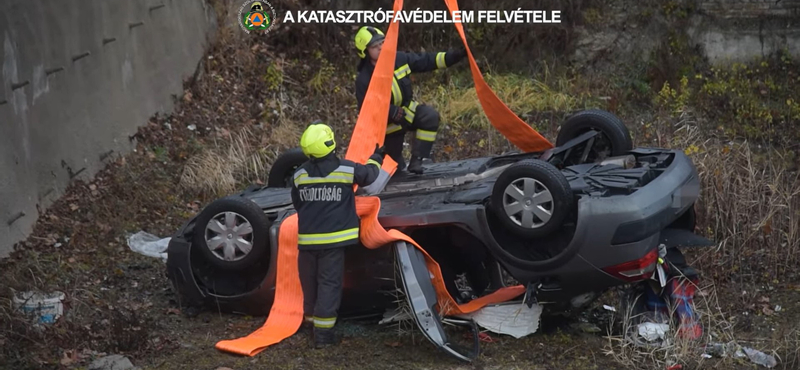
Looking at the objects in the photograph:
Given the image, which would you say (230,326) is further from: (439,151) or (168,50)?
(168,50)

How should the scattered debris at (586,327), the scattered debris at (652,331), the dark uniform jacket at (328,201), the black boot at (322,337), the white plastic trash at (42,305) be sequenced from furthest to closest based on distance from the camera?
the white plastic trash at (42,305)
the scattered debris at (586,327)
the black boot at (322,337)
the dark uniform jacket at (328,201)
the scattered debris at (652,331)

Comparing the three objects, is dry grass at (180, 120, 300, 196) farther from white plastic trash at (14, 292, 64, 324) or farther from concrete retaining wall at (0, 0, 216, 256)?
white plastic trash at (14, 292, 64, 324)

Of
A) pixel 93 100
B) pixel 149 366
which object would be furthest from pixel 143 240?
pixel 149 366

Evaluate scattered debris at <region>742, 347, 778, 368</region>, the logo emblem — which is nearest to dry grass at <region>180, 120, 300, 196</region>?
the logo emblem

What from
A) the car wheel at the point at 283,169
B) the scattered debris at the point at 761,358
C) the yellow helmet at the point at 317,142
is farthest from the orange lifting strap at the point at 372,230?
the scattered debris at the point at 761,358

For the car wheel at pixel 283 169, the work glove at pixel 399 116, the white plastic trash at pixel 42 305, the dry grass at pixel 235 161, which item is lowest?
the white plastic trash at pixel 42 305

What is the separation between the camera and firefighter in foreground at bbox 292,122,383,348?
21.4 feet

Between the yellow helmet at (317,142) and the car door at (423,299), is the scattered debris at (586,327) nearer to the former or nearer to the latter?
the car door at (423,299)

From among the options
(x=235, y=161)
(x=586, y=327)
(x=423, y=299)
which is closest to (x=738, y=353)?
(x=586, y=327)

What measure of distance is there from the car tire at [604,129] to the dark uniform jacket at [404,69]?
106 centimetres

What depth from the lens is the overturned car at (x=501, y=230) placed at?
5969mm

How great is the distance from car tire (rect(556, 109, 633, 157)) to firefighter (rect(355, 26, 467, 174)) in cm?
103

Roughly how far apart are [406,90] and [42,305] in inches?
125

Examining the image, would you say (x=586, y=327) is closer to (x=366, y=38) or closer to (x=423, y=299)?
(x=423, y=299)
